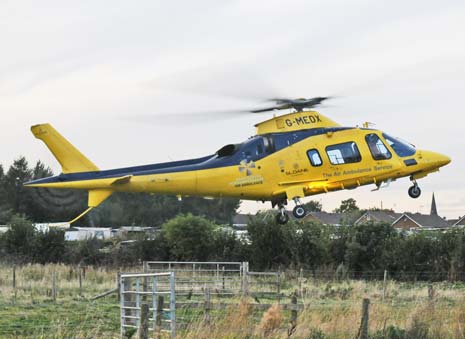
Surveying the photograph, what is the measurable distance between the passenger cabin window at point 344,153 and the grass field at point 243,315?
4.55m

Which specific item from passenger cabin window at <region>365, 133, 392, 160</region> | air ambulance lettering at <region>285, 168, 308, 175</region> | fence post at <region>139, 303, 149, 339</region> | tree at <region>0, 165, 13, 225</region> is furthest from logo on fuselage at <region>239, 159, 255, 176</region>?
tree at <region>0, 165, 13, 225</region>

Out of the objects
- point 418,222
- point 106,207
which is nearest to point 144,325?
point 106,207

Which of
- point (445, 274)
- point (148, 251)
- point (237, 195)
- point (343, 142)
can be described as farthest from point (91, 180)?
point (148, 251)

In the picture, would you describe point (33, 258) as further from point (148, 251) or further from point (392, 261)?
point (392, 261)

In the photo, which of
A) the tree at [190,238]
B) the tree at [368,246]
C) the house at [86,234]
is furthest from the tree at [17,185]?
the tree at [368,246]

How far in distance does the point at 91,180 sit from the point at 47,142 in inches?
83.6

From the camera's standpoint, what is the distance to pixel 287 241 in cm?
6138

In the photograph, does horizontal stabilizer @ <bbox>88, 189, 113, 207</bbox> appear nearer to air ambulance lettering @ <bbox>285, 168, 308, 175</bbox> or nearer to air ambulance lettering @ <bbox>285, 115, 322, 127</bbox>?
air ambulance lettering @ <bbox>285, 168, 308, 175</bbox>

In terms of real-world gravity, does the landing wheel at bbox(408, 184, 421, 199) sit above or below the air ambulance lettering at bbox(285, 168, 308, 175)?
below

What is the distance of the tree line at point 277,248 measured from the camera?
186 feet

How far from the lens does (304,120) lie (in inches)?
1180

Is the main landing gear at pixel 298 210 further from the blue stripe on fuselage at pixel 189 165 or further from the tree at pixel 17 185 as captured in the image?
the tree at pixel 17 185

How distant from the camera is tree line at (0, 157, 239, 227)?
7700 cm

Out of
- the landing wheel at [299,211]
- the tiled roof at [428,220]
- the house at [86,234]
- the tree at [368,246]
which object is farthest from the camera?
the tiled roof at [428,220]
